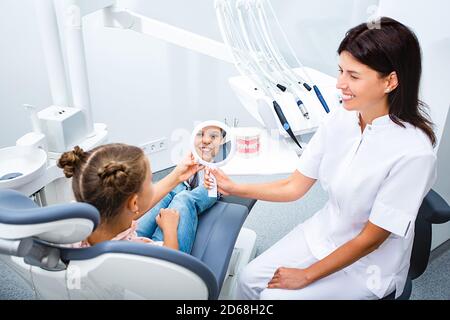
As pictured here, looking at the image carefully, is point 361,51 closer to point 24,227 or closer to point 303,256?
point 303,256

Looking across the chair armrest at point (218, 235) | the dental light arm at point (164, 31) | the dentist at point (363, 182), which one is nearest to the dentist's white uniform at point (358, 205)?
the dentist at point (363, 182)

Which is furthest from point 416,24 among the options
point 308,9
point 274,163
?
point 308,9

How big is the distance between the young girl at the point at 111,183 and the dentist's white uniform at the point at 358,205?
0.43 meters

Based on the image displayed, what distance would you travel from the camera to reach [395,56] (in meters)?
0.95

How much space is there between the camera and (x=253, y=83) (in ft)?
4.95

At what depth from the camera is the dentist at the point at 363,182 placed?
0.97 meters

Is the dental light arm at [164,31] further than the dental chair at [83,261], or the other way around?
the dental light arm at [164,31]

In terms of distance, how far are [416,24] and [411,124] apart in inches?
18.7

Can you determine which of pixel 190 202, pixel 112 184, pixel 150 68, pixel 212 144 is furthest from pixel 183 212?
pixel 150 68

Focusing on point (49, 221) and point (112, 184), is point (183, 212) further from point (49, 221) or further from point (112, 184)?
point (49, 221)

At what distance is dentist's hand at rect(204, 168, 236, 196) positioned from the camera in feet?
3.90

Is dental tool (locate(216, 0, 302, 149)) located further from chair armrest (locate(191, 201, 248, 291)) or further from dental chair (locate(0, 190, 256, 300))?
dental chair (locate(0, 190, 256, 300))

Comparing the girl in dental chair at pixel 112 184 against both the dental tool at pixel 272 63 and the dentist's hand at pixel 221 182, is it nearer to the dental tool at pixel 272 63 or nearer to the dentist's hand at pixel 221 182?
the dentist's hand at pixel 221 182

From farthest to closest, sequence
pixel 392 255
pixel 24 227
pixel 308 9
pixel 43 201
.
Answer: pixel 308 9 < pixel 43 201 < pixel 392 255 < pixel 24 227
